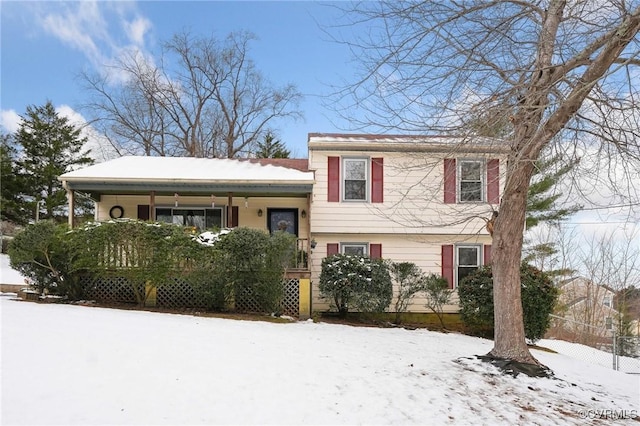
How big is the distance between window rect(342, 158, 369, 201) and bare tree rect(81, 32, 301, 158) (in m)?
13.5

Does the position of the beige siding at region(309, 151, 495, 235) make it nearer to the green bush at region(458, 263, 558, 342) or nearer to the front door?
the front door

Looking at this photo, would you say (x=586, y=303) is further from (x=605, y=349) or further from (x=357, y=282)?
(x=357, y=282)

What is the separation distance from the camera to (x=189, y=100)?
85.8 feet

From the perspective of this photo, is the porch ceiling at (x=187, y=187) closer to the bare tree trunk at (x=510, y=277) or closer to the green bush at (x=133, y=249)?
the green bush at (x=133, y=249)

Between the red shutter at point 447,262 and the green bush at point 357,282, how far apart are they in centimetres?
253

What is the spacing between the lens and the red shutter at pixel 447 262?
1349 centimetres

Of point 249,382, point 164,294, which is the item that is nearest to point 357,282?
point 164,294

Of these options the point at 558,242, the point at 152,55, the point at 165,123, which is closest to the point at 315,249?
the point at 558,242

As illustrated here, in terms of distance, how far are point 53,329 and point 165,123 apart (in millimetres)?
20793

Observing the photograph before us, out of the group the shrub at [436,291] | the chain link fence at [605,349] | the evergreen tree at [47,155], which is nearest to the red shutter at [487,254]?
the shrub at [436,291]

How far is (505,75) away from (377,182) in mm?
7011

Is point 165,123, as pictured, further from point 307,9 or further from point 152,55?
point 307,9

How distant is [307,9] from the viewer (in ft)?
20.4

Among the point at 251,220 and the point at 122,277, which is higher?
the point at 251,220
